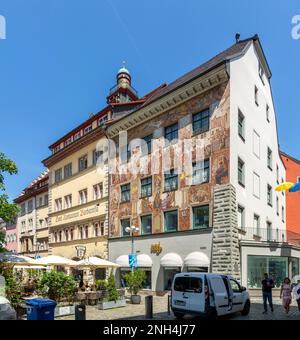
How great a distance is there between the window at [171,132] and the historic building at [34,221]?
984 inches

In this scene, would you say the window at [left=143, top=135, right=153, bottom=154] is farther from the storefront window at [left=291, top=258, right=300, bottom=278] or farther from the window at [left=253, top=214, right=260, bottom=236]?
the storefront window at [left=291, top=258, right=300, bottom=278]

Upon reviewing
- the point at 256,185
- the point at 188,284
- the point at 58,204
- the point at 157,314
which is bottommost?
the point at 157,314

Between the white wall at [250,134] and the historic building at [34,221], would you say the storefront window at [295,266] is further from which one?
the historic building at [34,221]

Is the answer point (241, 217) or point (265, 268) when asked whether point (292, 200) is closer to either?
point (241, 217)

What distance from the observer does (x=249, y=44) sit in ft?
104

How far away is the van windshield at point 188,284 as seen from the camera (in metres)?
15.8

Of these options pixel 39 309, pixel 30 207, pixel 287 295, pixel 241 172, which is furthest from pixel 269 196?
pixel 30 207

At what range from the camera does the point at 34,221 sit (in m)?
54.4

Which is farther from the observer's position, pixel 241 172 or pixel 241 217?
pixel 241 172

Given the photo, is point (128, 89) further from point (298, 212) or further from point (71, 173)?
point (298, 212)

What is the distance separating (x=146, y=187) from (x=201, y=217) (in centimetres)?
677

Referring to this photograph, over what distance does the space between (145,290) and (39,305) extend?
17546mm
